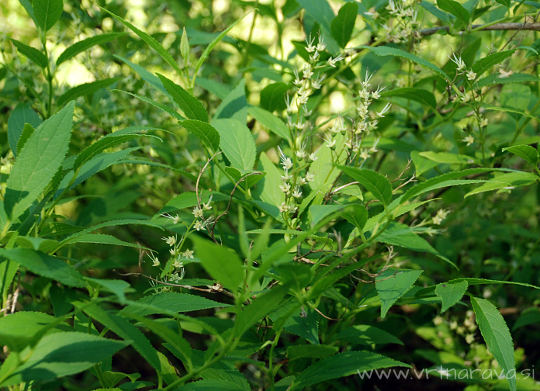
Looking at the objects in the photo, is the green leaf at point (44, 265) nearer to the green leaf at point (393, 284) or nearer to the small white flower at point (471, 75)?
the green leaf at point (393, 284)

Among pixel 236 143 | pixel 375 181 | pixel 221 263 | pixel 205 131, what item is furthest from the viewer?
pixel 236 143

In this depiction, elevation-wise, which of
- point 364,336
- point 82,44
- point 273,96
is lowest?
point 364,336

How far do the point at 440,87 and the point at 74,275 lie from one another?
83 centimetres

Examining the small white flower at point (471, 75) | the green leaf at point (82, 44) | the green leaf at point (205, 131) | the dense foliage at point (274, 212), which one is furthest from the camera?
the green leaf at point (82, 44)

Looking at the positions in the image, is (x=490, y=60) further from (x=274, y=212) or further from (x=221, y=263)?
(x=221, y=263)

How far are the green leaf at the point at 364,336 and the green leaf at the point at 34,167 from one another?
601 mm

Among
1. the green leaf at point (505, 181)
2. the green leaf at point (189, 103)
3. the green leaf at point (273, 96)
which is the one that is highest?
the green leaf at point (189, 103)

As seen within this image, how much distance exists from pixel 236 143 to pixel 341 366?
1.37ft

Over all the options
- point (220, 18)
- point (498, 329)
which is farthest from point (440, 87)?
point (220, 18)

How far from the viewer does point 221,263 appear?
58 cm

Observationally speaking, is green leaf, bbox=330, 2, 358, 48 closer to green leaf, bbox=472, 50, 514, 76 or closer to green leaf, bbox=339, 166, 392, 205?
green leaf, bbox=472, 50, 514, 76

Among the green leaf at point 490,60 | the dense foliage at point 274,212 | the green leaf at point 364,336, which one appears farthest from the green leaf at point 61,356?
the green leaf at point 490,60

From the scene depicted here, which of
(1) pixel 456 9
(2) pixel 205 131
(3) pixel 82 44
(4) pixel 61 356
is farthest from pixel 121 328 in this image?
(1) pixel 456 9

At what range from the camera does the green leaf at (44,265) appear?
624 mm
